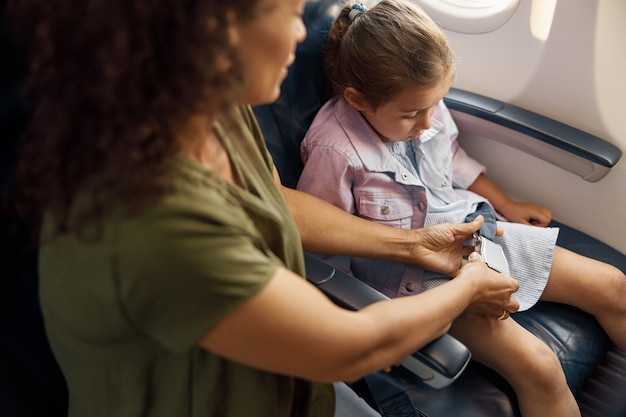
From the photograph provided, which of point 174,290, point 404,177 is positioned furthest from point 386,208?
point 174,290

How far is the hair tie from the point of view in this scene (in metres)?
1.43

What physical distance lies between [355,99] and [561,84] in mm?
653

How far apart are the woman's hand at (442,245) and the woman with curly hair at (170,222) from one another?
14.4 inches

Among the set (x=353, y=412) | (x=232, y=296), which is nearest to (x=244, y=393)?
(x=232, y=296)

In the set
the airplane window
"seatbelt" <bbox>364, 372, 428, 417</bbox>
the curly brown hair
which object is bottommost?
"seatbelt" <bbox>364, 372, 428, 417</bbox>

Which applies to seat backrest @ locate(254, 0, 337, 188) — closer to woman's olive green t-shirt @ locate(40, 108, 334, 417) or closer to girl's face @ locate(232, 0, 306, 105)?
woman's olive green t-shirt @ locate(40, 108, 334, 417)

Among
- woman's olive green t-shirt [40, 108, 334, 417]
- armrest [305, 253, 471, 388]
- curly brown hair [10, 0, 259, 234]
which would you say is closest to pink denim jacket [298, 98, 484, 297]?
armrest [305, 253, 471, 388]

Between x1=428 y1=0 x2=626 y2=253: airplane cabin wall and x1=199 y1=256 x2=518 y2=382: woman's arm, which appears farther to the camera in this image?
x1=428 y1=0 x2=626 y2=253: airplane cabin wall

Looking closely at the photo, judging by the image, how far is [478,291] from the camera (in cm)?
117

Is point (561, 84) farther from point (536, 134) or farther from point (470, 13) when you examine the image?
point (470, 13)

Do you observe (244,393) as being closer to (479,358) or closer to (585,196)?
(479,358)

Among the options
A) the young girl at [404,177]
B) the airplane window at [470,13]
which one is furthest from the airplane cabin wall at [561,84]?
the young girl at [404,177]

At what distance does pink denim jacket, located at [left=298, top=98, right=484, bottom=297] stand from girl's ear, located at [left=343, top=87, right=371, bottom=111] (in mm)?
26

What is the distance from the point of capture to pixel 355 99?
A: 1.42 meters
